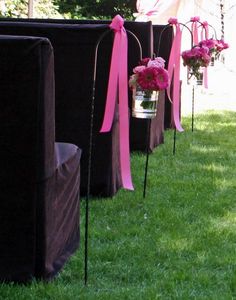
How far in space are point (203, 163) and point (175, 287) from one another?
2762 mm

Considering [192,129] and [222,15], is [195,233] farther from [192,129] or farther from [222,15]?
[222,15]

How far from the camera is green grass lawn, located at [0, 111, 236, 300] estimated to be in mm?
3053

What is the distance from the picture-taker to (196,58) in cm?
596

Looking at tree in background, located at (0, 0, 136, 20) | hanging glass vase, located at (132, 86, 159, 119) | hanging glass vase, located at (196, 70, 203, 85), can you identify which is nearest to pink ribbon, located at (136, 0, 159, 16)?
hanging glass vase, located at (196, 70, 203, 85)

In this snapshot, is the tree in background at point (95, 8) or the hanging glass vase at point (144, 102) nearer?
the hanging glass vase at point (144, 102)

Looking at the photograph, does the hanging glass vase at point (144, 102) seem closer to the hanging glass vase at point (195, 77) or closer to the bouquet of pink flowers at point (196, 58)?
the bouquet of pink flowers at point (196, 58)

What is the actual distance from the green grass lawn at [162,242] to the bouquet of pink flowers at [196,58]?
0.86 m

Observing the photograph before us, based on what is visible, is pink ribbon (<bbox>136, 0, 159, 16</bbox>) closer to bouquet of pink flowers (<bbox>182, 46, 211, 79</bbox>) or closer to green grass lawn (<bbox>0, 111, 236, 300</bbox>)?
bouquet of pink flowers (<bbox>182, 46, 211, 79</bbox>)

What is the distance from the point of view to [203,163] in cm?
579

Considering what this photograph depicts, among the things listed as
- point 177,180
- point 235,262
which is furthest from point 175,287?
point 177,180

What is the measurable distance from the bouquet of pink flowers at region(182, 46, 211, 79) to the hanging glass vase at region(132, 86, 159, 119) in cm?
189

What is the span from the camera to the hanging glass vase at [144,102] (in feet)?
13.4

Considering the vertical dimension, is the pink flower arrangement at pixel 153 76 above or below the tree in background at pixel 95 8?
below

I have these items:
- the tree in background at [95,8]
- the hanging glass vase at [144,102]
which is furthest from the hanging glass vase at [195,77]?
the tree in background at [95,8]
